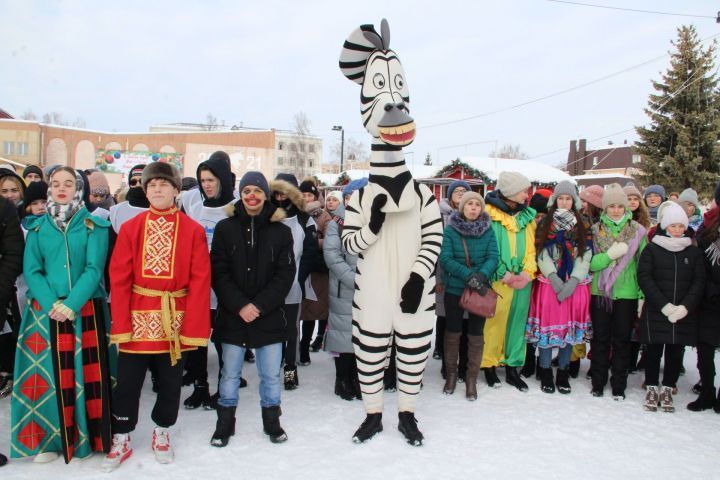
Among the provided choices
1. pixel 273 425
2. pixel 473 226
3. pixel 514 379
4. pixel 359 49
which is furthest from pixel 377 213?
pixel 514 379

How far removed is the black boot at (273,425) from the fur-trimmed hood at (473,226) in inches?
81.3

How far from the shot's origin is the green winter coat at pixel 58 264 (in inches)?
116

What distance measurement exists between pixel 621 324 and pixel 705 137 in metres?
16.2

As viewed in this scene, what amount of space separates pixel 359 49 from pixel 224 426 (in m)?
2.70

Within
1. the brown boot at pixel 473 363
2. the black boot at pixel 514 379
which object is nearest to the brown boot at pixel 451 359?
the brown boot at pixel 473 363

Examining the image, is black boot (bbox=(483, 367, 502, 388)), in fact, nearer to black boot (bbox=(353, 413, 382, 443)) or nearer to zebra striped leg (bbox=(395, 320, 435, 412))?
zebra striped leg (bbox=(395, 320, 435, 412))

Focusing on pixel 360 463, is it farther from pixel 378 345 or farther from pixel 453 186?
pixel 453 186

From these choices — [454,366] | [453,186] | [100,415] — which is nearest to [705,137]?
[453,186]

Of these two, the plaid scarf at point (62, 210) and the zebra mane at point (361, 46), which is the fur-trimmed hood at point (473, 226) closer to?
the zebra mane at point (361, 46)

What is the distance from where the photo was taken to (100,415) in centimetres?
309

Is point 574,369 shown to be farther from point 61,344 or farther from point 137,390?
point 61,344

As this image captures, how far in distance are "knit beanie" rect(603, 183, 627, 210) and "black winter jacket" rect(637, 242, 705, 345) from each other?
1.56ft

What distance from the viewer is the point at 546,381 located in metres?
4.51

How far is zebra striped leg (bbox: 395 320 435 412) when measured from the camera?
3.37 m
